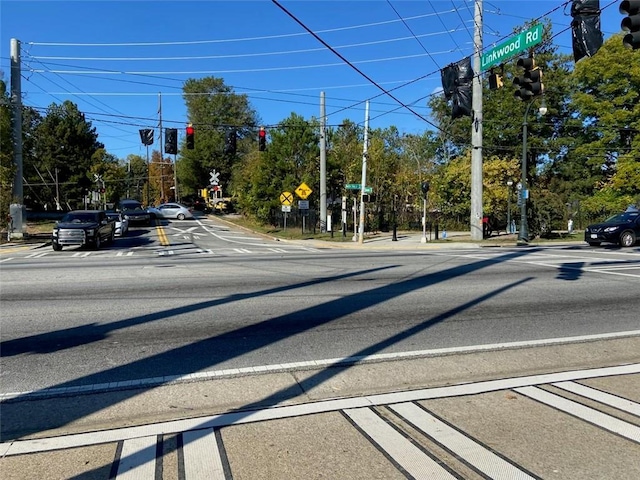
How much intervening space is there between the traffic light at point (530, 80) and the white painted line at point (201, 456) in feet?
46.3

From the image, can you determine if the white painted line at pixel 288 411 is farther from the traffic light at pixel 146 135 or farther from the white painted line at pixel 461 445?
the traffic light at pixel 146 135

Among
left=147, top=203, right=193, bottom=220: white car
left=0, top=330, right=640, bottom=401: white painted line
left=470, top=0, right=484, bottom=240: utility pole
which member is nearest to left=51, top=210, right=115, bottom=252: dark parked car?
left=0, top=330, right=640, bottom=401: white painted line

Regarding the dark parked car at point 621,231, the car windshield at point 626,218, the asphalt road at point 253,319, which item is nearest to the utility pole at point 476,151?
the dark parked car at point 621,231

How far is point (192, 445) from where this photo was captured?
3900 millimetres

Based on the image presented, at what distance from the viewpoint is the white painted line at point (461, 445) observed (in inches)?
138

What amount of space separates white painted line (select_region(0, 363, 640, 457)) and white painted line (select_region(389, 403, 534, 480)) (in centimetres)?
32

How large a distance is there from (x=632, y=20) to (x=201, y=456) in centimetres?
A: 1087

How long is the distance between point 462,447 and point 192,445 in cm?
200

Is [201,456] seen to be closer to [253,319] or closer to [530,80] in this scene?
[253,319]

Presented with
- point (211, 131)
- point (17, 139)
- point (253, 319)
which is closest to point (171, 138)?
point (17, 139)

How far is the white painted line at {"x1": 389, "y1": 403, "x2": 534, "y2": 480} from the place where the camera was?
3.50 m

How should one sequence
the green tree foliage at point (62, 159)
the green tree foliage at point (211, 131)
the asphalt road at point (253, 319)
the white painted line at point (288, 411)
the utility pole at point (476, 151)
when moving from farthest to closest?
the green tree foliage at point (211, 131) < the green tree foliage at point (62, 159) < the utility pole at point (476, 151) < the asphalt road at point (253, 319) < the white painted line at point (288, 411)

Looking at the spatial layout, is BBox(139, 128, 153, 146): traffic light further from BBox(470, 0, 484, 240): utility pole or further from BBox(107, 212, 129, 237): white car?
BBox(470, 0, 484, 240): utility pole

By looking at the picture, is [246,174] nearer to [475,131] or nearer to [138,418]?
[475,131]
